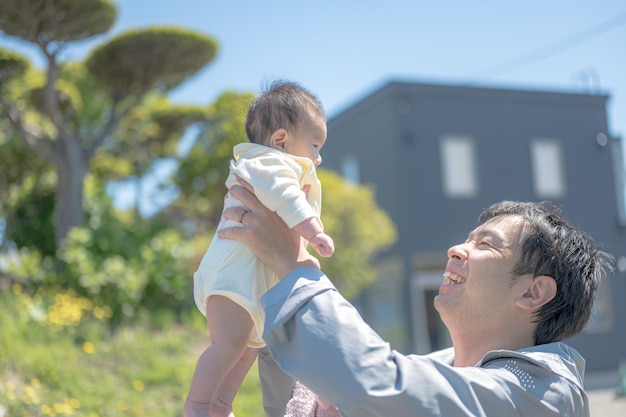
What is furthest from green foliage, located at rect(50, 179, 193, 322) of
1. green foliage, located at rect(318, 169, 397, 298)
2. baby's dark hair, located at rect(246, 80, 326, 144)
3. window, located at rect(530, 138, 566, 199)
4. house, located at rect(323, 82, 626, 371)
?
window, located at rect(530, 138, 566, 199)

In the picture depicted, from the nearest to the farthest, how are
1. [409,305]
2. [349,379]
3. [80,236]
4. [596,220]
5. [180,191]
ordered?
[349,379]
[80,236]
[180,191]
[409,305]
[596,220]

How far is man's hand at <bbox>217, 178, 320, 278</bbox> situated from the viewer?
170 centimetres

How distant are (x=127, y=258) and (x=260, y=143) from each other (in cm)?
677

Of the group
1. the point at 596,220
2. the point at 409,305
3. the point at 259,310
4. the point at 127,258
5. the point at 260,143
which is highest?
the point at 260,143

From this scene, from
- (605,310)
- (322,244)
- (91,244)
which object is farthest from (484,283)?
(605,310)

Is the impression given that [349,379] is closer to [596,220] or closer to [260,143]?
[260,143]

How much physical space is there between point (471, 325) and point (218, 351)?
0.64 metres

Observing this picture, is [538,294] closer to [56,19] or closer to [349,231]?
[56,19]

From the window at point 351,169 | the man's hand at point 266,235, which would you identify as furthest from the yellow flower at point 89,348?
the window at point 351,169

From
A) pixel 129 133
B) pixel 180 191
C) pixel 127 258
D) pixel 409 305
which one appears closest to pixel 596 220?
pixel 409 305

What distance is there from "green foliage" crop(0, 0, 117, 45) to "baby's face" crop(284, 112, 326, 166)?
591 cm

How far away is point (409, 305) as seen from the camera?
661 inches

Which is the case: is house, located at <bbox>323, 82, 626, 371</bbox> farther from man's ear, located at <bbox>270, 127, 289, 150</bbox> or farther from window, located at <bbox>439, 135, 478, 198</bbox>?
man's ear, located at <bbox>270, 127, 289, 150</bbox>

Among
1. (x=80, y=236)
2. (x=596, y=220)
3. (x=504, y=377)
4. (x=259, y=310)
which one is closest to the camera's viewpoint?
(x=504, y=377)
